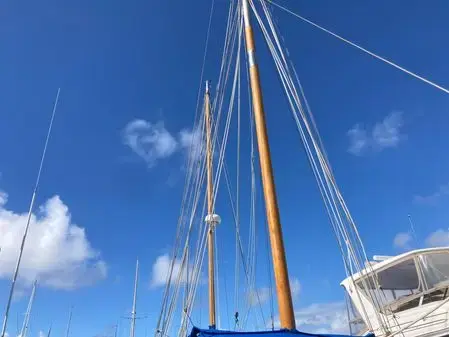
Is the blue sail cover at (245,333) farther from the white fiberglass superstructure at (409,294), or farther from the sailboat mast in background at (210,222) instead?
the sailboat mast in background at (210,222)

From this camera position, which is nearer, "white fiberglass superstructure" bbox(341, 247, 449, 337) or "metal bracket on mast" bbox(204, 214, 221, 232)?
"white fiberglass superstructure" bbox(341, 247, 449, 337)

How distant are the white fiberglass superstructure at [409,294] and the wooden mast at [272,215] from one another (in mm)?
3687

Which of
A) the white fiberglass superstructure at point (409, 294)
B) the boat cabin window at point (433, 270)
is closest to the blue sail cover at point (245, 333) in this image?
the white fiberglass superstructure at point (409, 294)

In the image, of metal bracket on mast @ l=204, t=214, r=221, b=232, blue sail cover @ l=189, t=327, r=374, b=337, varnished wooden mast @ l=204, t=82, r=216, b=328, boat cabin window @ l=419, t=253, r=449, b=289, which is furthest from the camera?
metal bracket on mast @ l=204, t=214, r=221, b=232

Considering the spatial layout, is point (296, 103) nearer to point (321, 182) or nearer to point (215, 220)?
point (321, 182)

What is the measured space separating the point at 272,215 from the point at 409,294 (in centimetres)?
1089

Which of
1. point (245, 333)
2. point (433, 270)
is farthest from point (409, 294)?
point (245, 333)

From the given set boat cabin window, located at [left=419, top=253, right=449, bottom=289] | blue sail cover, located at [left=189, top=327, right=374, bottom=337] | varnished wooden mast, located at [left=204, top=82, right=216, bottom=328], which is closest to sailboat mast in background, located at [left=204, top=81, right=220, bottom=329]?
varnished wooden mast, located at [left=204, top=82, right=216, bottom=328]

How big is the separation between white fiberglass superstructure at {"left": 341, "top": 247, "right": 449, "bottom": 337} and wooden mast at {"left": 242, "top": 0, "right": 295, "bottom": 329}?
3687mm

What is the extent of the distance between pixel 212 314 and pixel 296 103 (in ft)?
44.0

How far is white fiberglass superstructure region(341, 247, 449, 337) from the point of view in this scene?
11.4 m

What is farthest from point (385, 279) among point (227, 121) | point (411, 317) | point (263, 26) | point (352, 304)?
point (263, 26)

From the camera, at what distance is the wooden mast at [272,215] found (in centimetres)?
696

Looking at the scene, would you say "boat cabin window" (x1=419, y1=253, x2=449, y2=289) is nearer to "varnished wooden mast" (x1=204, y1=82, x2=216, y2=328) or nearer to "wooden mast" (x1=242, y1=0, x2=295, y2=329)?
"wooden mast" (x1=242, y1=0, x2=295, y2=329)
